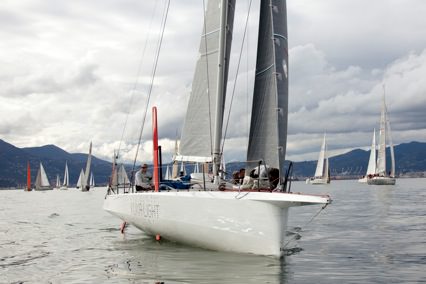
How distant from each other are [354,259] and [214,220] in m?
3.35

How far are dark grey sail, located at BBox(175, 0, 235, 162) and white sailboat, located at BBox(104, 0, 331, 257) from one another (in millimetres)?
26

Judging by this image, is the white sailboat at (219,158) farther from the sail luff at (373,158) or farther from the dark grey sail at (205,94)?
the sail luff at (373,158)

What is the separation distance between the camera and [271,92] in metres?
12.3

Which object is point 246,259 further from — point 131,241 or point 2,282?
point 131,241

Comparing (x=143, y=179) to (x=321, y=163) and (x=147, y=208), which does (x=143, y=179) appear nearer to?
(x=147, y=208)

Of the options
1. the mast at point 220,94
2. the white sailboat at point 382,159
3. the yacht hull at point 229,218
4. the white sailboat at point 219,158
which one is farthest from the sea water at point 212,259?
the white sailboat at point 382,159

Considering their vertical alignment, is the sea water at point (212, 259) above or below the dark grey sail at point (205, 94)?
below

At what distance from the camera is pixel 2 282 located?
9211mm

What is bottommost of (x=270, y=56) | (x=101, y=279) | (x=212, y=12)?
(x=101, y=279)

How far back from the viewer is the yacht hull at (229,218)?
9.97 metres

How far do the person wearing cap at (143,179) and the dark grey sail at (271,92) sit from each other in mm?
3723

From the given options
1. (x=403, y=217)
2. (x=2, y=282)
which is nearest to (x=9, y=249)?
(x=2, y=282)

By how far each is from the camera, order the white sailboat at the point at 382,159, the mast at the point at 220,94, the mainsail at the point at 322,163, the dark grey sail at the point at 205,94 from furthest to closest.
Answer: the mainsail at the point at 322,163
the white sailboat at the point at 382,159
the dark grey sail at the point at 205,94
the mast at the point at 220,94

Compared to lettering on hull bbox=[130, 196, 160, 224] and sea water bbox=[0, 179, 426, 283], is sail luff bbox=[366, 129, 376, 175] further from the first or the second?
lettering on hull bbox=[130, 196, 160, 224]
